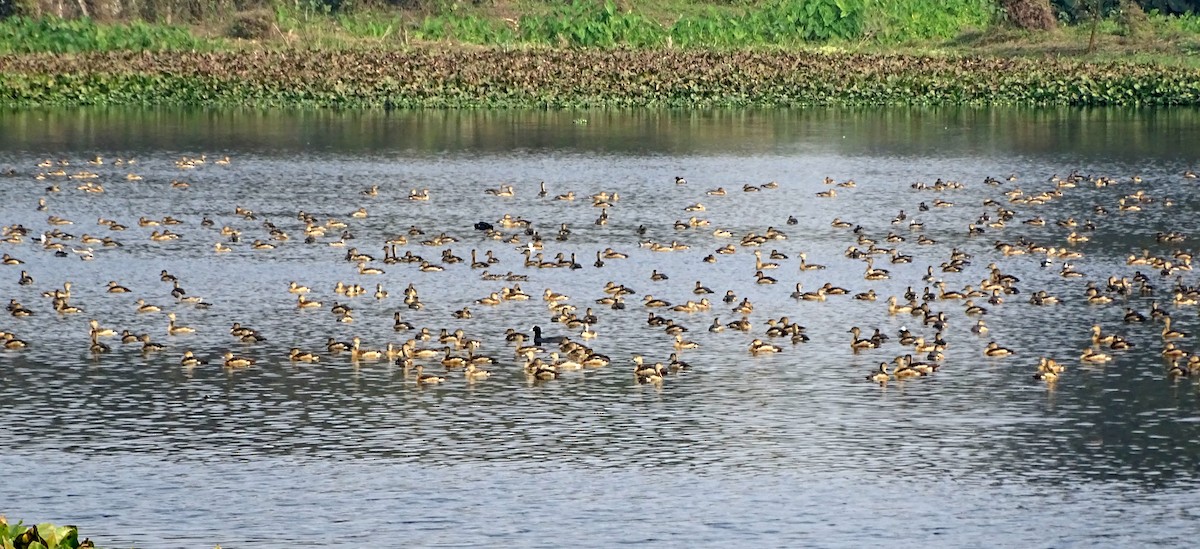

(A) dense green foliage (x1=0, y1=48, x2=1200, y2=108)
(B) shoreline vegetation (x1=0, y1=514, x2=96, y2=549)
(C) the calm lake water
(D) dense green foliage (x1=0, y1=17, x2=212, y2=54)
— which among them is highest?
(D) dense green foliage (x1=0, y1=17, x2=212, y2=54)

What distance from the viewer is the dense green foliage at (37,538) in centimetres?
A: 1206

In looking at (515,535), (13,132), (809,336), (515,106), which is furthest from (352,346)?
(515,106)

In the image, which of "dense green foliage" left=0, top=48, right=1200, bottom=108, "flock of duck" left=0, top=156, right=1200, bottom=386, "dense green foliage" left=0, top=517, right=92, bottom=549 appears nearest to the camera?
"dense green foliage" left=0, top=517, right=92, bottom=549

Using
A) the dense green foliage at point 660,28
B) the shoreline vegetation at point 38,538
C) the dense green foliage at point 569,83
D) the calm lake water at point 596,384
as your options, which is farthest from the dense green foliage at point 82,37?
the shoreline vegetation at point 38,538

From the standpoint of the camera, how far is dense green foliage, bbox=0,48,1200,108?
2662 inches

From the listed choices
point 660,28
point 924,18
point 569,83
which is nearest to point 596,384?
point 569,83

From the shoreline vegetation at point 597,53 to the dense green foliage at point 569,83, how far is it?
0.07 metres

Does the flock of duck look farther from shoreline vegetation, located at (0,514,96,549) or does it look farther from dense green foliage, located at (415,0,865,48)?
dense green foliage, located at (415,0,865,48)

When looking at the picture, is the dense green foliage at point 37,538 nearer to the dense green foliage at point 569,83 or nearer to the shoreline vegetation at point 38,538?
the shoreline vegetation at point 38,538

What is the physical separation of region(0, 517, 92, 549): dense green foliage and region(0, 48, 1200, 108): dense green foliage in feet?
182

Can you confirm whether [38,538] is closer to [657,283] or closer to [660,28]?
[657,283]

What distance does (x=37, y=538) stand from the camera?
40.3ft

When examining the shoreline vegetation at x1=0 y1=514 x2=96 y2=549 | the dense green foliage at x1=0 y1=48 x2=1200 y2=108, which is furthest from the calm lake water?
the dense green foliage at x1=0 y1=48 x2=1200 y2=108

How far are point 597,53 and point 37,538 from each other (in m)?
63.8
